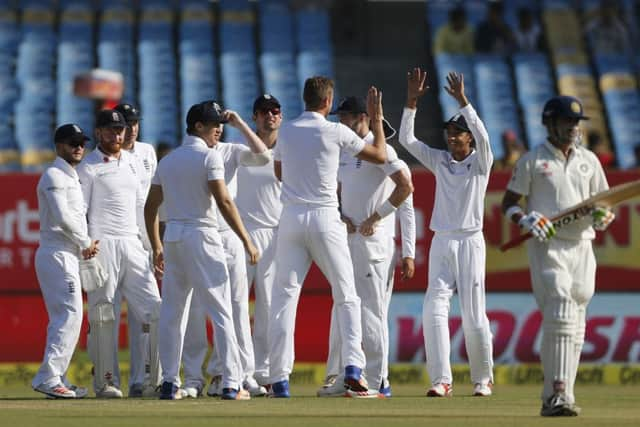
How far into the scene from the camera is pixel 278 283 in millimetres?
13141

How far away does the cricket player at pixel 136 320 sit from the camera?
13938mm

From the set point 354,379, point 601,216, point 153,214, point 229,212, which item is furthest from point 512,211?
point 153,214

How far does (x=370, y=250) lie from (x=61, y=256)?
2.47 meters

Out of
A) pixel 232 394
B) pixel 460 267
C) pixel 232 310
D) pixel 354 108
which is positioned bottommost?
pixel 232 394

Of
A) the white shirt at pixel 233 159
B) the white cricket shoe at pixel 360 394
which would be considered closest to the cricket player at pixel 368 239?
the white cricket shoe at pixel 360 394

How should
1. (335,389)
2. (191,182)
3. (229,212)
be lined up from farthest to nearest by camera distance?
(335,389), (191,182), (229,212)

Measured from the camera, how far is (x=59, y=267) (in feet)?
44.6

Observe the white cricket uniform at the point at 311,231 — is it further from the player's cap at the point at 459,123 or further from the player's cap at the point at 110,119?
the player's cap at the point at 110,119

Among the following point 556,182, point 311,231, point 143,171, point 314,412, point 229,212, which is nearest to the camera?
point 556,182

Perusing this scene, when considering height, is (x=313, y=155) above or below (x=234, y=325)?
above

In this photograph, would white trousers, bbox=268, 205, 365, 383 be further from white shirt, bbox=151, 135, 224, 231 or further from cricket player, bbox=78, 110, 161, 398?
cricket player, bbox=78, 110, 161, 398

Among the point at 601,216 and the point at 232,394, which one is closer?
the point at 601,216

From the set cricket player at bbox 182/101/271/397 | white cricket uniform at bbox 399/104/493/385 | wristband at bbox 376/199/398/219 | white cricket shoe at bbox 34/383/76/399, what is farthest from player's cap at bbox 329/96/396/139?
white cricket shoe at bbox 34/383/76/399

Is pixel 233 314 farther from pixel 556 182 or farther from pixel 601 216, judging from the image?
pixel 601 216
